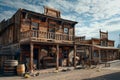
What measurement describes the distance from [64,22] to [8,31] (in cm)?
821

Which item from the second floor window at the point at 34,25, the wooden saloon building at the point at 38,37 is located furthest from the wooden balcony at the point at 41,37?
the second floor window at the point at 34,25

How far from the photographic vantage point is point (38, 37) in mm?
17594

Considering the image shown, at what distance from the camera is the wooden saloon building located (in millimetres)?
17641

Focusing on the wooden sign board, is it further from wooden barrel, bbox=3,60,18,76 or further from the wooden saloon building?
wooden barrel, bbox=3,60,18,76

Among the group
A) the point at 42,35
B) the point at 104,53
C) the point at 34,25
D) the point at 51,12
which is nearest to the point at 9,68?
the point at 42,35

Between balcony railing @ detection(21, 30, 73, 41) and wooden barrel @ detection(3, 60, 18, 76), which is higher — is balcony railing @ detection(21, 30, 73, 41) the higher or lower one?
the higher one

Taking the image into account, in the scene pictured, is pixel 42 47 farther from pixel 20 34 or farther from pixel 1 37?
pixel 1 37

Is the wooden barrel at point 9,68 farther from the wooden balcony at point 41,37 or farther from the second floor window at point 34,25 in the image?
the second floor window at point 34,25

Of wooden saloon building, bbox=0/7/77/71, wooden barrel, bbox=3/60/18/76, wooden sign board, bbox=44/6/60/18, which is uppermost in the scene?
wooden sign board, bbox=44/6/60/18

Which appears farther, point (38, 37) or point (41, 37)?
point (41, 37)

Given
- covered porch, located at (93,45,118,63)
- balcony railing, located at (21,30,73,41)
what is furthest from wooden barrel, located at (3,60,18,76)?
covered porch, located at (93,45,118,63)

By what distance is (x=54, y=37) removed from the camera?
61.5ft

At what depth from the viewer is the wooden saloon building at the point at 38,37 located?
1764cm

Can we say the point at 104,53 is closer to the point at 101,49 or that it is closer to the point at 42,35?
the point at 101,49
